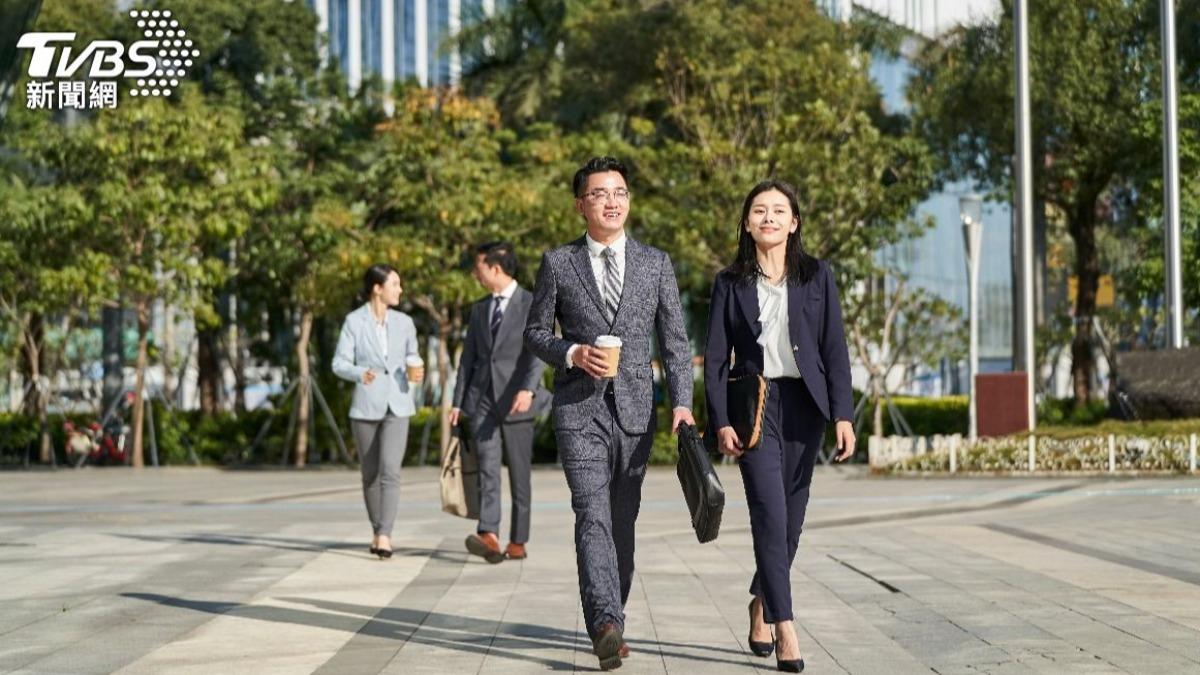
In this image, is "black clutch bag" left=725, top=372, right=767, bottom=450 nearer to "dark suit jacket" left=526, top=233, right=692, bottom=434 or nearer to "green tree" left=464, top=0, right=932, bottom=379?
"dark suit jacket" left=526, top=233, right=692, bottom=434

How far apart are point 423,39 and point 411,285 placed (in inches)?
2312

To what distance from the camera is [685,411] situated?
7.43 m

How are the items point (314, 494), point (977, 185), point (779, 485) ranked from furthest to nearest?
point (977, 185) → point (314, 494) → point (779, 485)

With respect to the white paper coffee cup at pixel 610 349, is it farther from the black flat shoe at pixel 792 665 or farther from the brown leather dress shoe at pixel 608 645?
the black flat shoe at pixel 792 665

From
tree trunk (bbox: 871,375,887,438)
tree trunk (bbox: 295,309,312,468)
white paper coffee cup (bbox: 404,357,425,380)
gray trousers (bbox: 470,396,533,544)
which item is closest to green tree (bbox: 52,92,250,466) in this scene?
tree trunk (bbox: 295,309,312,468)

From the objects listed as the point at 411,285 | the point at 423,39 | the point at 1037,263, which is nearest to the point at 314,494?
the point at 411,285

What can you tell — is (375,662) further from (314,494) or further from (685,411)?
(314,494)

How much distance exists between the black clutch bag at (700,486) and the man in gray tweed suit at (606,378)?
12 cm

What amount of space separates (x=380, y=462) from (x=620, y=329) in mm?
5210

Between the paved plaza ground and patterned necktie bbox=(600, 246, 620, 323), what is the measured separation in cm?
131

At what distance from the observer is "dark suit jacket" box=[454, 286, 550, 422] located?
1194cm

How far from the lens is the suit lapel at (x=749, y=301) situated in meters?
7.45

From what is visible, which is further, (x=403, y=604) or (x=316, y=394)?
(x=316, y=394)

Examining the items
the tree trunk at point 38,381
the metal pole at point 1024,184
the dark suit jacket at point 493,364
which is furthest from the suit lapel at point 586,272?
the tree trunk at point 38,381
